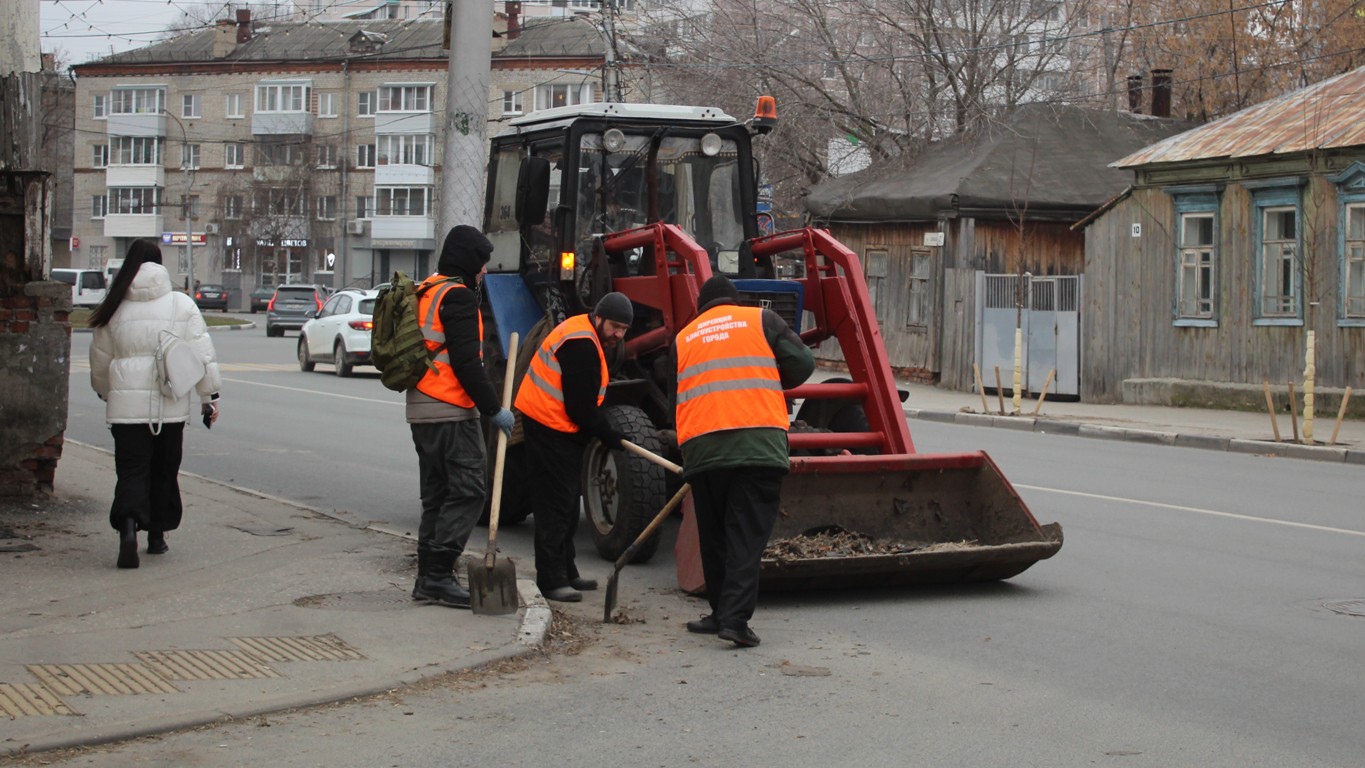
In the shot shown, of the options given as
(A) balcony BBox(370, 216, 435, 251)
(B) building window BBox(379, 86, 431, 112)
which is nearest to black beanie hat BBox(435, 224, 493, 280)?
(A) balcony BBox(370, 216, 435, 251)

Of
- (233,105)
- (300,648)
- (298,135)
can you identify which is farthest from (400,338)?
(233,105)

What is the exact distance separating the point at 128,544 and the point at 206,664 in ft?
7.81

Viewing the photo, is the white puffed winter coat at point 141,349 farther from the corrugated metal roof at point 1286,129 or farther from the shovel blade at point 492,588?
the corrugated metal roof at point 1286,129

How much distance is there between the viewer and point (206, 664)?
6.50 metres

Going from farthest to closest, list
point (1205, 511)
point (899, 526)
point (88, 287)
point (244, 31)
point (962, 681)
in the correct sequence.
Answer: point (244, 31), point (88, 287), point (1205, 511), point (899, 526), point (962, 681)

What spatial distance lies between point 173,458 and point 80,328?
134 feet

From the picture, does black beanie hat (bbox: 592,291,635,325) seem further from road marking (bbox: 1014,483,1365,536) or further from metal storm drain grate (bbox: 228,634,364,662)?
road marking (bbox: 1014,483,1365,536)

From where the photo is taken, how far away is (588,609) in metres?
8.18

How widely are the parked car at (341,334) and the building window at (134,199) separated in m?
56.3

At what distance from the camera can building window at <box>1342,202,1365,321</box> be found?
21672 mm

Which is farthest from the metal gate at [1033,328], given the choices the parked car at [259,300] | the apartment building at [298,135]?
the parked car at [259,300]

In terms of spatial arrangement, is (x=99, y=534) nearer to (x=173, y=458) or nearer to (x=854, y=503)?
(x=173, y=458)

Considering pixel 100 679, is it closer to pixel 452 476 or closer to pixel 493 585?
pixel 493 585

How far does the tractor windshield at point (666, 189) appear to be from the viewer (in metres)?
11.0
